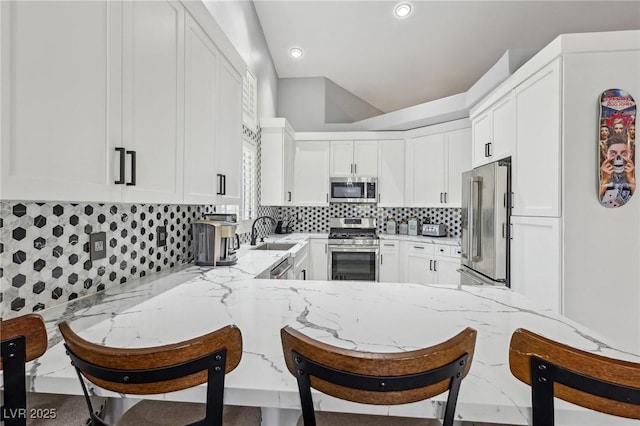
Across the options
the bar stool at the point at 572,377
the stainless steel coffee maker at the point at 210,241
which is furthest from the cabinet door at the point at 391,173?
the bar stool at the point at 572,377

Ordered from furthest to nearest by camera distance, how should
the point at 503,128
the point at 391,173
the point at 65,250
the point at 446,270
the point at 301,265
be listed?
the point at 391,173 → the point at 446,270 → the point at 301,265 → the point at 503,128 → the point at 65,250

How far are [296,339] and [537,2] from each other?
420cm

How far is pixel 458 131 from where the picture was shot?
381cm

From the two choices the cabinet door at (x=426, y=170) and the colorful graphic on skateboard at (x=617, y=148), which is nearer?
the colorful graphic on skateboard at (x=617, y=148)

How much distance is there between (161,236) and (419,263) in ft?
10.4

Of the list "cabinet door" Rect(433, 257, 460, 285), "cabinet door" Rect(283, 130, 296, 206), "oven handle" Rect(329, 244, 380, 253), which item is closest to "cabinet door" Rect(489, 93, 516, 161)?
"cabinet door" Rect(433, 257, 460, 285)

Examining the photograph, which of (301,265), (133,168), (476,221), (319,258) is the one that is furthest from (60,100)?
(319,258)

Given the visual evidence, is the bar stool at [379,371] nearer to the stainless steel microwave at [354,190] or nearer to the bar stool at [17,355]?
the bar stool at [17,355]

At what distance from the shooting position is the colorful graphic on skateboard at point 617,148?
1.76 meters

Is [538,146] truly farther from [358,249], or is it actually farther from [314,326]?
[358,249]

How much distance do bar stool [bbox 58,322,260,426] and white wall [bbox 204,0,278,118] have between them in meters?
2.57

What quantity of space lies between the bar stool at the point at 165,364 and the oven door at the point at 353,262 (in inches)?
141

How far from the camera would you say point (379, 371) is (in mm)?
525

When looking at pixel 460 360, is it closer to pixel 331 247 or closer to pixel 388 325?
pixel 388 325
